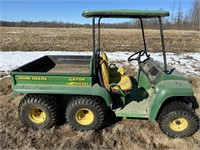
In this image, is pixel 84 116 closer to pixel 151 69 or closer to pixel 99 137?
pixel 99 137

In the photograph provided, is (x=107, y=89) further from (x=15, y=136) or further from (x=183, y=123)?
(x=15, y=136)

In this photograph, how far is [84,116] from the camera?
12.2 ft

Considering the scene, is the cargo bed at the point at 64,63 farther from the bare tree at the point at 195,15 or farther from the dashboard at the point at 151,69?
the bare tree at the point at 195,15

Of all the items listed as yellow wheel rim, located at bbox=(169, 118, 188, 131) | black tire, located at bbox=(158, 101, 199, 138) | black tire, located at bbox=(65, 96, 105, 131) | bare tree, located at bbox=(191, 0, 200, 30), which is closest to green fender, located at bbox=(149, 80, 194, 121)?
black tire, located at bbox=(158, 101, 199, 138)

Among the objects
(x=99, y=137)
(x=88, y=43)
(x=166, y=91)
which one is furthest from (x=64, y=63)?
(x=88, y=43)

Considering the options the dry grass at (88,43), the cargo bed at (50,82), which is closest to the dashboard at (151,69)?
the cargo bed at (50,82)

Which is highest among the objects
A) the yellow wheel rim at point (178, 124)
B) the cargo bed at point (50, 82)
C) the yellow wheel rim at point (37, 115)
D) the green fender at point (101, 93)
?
the cargo bed at point (50, 82)

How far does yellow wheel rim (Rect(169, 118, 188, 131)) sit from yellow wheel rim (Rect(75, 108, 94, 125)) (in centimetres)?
129

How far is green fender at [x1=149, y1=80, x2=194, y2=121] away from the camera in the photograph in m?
3.28

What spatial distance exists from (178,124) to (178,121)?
61mm

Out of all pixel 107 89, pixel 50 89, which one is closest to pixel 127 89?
pixel 107 89

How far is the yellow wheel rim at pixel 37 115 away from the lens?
3684mm

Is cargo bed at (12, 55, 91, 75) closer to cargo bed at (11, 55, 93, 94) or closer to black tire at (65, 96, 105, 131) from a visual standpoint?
cargo bed at (11, 55, 93, 94)

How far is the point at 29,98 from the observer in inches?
142
